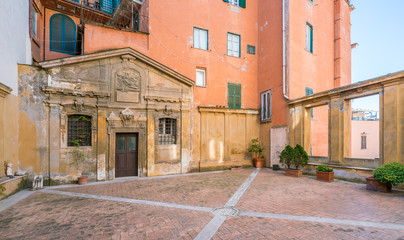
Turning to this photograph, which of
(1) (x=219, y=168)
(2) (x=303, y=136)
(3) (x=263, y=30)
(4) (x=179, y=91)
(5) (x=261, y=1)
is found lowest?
(1) (x=219, y=168)

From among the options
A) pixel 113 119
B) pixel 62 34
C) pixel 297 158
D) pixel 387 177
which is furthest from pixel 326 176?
pixel 62 34

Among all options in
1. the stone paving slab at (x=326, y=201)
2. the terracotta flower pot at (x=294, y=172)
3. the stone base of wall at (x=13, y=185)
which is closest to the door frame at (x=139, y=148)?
the stone base of wall at (x=13, y=185)

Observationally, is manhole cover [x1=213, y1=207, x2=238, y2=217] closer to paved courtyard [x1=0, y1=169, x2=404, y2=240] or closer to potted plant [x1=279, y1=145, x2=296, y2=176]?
paved courtyard [x1=0, y1=169, x2=404, y2=240]

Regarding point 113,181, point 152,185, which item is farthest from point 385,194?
point 113,181

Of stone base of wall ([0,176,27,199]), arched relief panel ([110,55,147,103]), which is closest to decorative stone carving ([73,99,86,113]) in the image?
arched relief panel ([110,55,147,103])

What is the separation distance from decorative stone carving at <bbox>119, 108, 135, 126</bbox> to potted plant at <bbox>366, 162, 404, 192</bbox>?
10894 mm

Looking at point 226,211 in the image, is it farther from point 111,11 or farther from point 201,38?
point 111,11

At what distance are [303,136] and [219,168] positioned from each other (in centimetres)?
539

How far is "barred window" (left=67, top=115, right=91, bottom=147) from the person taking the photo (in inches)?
372

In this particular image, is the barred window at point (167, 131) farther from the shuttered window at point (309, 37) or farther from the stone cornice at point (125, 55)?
the shuttered window at point (309, 37)

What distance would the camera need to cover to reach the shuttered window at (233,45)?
13875 millimetres

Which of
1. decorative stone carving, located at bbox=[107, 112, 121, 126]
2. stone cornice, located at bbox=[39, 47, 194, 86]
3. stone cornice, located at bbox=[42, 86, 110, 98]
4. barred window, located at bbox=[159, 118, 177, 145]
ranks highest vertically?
stone cornice, located at bbox=[39, 47, 194, 86]

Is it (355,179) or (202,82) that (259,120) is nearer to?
(202,82)

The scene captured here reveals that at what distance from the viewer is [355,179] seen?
28.8 ft
